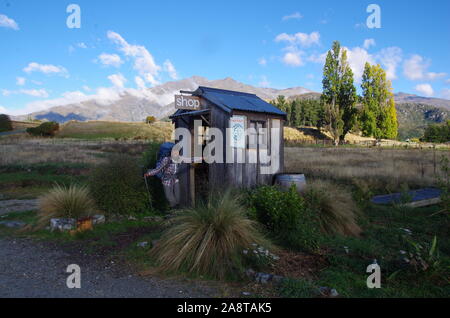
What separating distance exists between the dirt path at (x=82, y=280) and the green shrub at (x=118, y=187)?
212 cm

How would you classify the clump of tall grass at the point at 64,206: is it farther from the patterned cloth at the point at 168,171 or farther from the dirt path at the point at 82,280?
the patterned cloth at the point at 168,171

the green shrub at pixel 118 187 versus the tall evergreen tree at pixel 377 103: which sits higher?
the tall evergreen tree at pixel 377 103

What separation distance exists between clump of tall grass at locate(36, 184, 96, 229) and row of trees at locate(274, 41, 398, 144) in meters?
42.6

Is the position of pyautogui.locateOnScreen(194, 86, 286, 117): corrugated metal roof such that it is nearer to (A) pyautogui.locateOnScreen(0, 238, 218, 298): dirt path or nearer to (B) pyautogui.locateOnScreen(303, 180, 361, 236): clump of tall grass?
(B) pyautogui.locateOnScreen(303, 180, 361, 236): clump of tall grass

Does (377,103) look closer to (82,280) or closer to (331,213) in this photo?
(331,213)

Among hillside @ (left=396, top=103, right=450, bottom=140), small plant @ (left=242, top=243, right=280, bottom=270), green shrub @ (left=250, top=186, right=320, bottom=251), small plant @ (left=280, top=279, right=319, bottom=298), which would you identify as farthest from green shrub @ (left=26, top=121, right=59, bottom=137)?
hillside @ (left=396, top=103, right=450, bottom=140)

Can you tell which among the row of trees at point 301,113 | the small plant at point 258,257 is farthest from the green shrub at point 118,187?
the row of trees at point 301,113

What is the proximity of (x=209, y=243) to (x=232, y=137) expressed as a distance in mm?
3455

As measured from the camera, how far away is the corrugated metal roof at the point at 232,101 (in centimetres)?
798

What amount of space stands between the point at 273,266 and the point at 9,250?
476 centimetres

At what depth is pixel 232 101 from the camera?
8438 mm

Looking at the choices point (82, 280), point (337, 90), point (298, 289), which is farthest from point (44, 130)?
point (298, 289)
